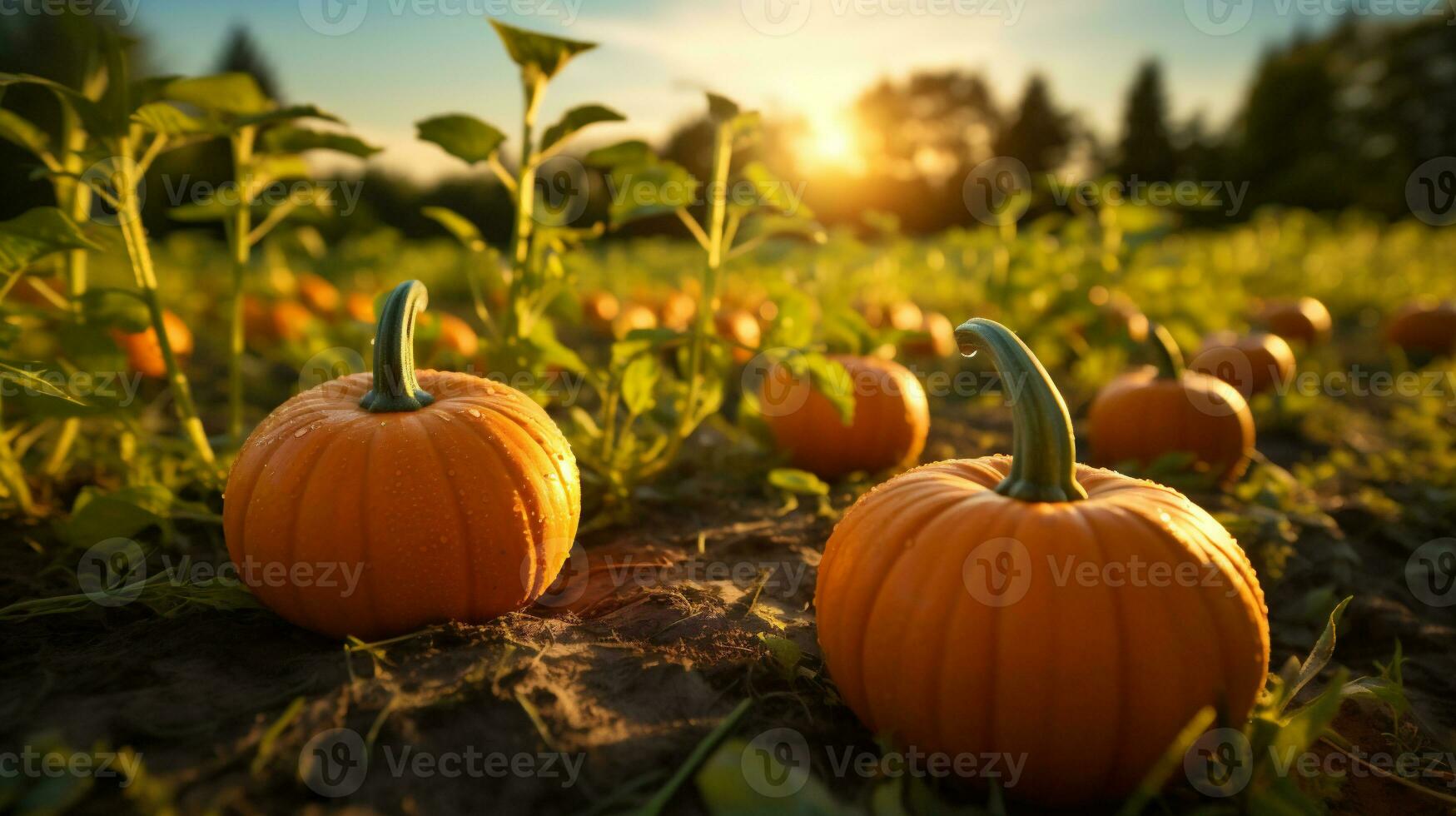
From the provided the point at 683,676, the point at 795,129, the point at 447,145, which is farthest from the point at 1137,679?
the point at 795,129

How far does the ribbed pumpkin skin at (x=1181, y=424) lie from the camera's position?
3398 millimetres

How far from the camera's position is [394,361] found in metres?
1.94

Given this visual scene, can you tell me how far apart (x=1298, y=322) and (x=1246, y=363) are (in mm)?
2183

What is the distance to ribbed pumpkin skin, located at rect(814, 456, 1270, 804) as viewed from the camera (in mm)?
1453

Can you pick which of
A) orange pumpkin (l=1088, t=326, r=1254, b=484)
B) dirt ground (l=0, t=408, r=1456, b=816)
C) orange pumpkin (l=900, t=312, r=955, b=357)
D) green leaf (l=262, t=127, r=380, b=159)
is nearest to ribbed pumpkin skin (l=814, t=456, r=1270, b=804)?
dirt ground (l=0, t=408, r=1456, b=816)

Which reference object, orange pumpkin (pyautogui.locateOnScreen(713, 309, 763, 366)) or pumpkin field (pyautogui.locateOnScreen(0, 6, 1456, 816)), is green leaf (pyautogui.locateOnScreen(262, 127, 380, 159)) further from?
orange pumpkin (pyautogui.locateOnScreen(713, 309, 763, 366))

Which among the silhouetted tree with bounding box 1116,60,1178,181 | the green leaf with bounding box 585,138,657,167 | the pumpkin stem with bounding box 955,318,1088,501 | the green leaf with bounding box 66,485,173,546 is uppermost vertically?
the silhouetted tree with bounding box 1116,60,1178,181

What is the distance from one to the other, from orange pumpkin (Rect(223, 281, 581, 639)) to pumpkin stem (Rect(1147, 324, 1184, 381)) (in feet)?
8.72

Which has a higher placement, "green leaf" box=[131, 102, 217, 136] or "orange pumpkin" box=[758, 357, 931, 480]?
"green leaf" box=[131, 102, 217, 136]

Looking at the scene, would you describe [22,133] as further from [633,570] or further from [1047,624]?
[1047,624]

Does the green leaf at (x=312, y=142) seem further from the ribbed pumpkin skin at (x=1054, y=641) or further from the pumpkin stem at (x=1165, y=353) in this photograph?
the pumpkin stem at (x=1165, y=353)

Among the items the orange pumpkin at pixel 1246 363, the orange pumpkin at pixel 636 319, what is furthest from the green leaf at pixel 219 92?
the orange pumpkin at pixel 1246 363

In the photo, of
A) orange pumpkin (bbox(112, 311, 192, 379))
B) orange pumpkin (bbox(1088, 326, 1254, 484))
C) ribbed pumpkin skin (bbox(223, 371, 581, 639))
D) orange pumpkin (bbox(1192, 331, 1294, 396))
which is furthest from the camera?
orange pumpkin (bbox(1192, 331, 1294, 396))

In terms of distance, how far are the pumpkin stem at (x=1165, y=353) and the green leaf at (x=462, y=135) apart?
269 cm
